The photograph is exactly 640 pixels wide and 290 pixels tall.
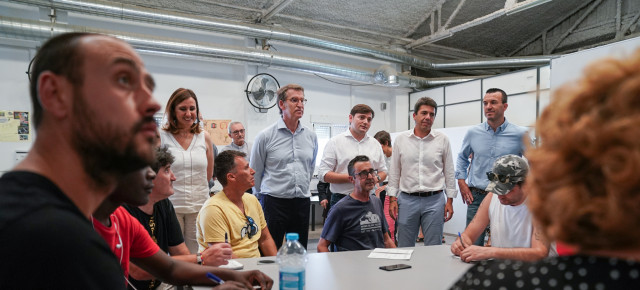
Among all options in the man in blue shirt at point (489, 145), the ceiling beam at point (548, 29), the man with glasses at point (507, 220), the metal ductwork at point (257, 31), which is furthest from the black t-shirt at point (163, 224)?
the ceiling beam at point (548, 29)

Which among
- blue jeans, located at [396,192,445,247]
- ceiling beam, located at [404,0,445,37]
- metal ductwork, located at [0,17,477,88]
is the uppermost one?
ceiling beam, located at [404,0,445,37]

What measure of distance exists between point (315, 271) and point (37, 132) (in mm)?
1253

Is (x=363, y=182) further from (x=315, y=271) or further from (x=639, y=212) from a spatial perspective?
(x=639, y=212)

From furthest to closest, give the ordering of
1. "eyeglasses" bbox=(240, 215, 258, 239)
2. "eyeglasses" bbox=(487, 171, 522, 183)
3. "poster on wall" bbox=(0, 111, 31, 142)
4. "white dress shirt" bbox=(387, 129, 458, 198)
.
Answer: "poster on wall" bbox=(0, 111, 31, 142), "white dress shirt" bbox=(387, 129, 458, 198), "eyeglasses" bbox=(240, 215, 258, 239), "eyeglasses" bbox=(487, 171, 522, 183)

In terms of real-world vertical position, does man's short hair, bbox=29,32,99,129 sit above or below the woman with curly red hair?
above

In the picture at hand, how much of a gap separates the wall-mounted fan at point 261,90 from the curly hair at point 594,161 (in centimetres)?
579

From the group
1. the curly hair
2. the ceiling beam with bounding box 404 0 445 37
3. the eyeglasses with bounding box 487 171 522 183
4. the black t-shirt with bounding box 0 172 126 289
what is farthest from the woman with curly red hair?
the ceiling beam with bounding box 404 0 445 37

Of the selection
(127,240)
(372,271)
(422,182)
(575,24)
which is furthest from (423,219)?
(575,24)

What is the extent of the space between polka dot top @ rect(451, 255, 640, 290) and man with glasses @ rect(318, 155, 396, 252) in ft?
6.44

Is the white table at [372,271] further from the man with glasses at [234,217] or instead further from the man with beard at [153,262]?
the man with glasses at [234,217]

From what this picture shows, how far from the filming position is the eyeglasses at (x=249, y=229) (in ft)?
7.68

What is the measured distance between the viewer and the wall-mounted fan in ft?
20.5

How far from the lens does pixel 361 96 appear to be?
26.1ft

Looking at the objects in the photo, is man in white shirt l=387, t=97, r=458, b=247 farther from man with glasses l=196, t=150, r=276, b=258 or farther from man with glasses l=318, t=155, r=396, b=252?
man with glasses l=196, t=150, r=276, b=258
